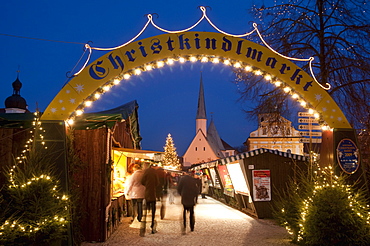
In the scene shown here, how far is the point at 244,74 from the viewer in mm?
15617

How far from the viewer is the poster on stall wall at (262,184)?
15.3 meters

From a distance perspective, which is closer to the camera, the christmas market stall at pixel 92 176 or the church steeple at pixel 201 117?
the christmas market stall at pixel 92 176

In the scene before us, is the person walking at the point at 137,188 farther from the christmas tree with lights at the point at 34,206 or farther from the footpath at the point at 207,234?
the christmas tree with lights at the point at 34,206

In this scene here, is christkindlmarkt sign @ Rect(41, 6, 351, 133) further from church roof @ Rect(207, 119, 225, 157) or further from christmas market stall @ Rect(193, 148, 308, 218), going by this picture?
church roof @ Rect(207, 119, 225, 157)

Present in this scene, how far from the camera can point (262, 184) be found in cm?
1534

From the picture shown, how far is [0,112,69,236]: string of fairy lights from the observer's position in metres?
7.58

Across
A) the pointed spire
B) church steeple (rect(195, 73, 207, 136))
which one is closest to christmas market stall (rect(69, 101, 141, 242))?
church steeple (rect(195, 73, 207, 136))

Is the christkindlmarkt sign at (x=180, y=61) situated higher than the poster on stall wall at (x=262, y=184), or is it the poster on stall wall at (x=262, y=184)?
the christkindlmarkt sign at (x=180, y=61)

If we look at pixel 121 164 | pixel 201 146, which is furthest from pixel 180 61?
pixel 201 146

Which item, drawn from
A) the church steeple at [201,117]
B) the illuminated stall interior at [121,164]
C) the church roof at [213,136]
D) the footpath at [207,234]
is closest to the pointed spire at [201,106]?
the church steeple at [201,117]

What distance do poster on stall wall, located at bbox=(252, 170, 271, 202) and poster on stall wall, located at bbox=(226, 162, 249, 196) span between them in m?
0.63

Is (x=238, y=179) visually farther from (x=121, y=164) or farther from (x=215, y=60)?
(x=215, y=60)

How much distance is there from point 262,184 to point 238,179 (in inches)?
80.3

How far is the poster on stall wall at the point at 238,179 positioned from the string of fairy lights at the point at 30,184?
8.83 meters
